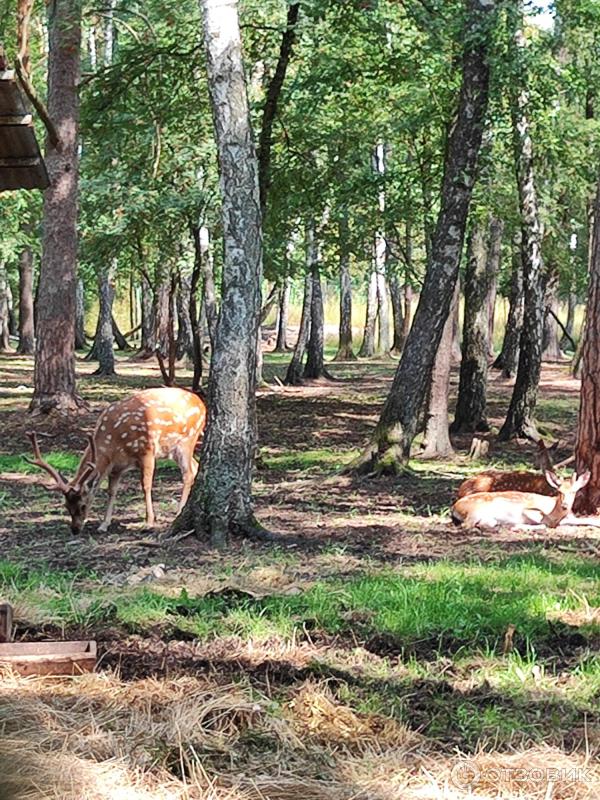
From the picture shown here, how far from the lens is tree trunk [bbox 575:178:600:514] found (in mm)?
9250

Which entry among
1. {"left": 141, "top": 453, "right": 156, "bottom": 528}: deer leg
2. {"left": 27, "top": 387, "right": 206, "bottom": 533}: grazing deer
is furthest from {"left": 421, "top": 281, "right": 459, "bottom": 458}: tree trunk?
{"left": 141, "top": 453, "right": 156, "bottom": 528}: deer leg

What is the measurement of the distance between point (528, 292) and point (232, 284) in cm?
802

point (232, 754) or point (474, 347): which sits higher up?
point (474, 347)

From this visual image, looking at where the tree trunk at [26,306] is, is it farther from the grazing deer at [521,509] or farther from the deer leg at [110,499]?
the grazing deer at [521,509]

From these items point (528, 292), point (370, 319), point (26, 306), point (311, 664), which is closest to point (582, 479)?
point (311, 664)

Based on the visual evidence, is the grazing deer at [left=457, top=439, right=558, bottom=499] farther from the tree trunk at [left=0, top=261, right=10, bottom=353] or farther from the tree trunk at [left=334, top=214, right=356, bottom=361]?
the tree trunk at [left=0, top=261, right=10, bottom=353]

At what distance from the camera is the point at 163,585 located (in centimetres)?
686

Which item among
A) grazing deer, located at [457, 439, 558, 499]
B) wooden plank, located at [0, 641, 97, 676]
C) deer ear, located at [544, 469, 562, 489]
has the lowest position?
wooden plank, located at [0, 641, 97, 676]

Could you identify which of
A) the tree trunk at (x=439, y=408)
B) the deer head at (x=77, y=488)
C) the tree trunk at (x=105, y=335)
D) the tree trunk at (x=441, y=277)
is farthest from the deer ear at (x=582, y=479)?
the tree trunk at (x=105, y=335)

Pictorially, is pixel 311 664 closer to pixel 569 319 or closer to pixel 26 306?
pixel 26 306

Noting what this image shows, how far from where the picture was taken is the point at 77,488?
9.53 metres

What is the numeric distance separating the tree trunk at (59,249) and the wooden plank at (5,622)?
11.8 m

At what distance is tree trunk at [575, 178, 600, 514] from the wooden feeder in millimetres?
5334

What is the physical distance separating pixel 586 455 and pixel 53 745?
6.17 metres
